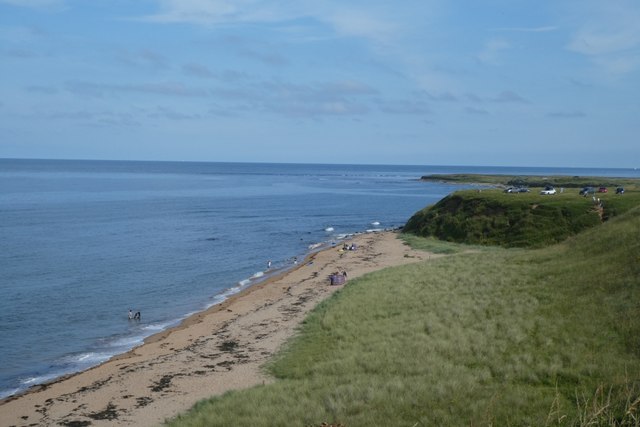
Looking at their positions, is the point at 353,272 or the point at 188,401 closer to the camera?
the point at 188,401

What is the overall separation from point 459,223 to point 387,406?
187ft

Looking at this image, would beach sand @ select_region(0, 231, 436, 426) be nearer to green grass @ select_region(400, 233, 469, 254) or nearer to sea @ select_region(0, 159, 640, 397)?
sea @ select_region(0, 159, 640, 397)

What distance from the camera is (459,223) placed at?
232ft

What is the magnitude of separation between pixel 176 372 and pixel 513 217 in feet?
165

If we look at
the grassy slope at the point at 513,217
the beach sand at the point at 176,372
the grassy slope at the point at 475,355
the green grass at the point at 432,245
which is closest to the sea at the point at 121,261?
the beach sand at the point at 176,372

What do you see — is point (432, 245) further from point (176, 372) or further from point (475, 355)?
point (475, 355)

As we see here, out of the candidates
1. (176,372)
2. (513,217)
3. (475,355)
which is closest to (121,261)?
(176,372)

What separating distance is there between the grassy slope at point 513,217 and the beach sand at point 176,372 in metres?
27.7

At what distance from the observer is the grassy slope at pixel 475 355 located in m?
15.3

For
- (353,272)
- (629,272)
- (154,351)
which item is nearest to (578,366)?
(629,272)

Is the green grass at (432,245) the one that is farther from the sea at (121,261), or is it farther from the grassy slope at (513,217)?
the sea at (121,261)

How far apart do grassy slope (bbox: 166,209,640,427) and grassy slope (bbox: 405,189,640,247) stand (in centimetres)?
2509

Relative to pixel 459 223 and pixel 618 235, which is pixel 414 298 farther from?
pixel 459 223

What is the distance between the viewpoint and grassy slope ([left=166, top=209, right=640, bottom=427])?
601 inches
